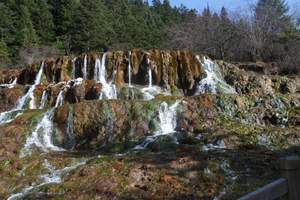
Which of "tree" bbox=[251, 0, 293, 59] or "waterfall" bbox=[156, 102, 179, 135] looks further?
"tree" bbox=[251, 0, 293, 59]

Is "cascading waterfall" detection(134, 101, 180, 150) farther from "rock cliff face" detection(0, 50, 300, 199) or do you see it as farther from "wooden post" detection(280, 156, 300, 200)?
"wooden post" detection(280, 156, 300, 200)

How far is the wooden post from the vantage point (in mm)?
4879

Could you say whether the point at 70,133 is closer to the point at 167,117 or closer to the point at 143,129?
the point at 143,129

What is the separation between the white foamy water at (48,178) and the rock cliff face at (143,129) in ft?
0.10

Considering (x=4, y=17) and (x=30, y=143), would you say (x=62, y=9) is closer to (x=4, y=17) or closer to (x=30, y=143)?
(x=4, y=17)

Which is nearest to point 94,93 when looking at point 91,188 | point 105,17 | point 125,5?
point 91,188

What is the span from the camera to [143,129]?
15898 millimetres

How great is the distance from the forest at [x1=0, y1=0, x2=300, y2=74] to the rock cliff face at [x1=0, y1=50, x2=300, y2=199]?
10.1 meters

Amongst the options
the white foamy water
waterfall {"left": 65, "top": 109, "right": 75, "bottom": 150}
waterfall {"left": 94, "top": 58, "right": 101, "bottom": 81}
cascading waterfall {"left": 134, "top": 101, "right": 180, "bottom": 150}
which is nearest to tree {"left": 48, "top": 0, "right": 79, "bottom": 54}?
waterfall {"left": 94, "top": 58, "right": 101, "bottom": 81}

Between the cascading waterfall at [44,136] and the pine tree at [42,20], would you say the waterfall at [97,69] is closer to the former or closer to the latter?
the cascading waterfall at [44,136]

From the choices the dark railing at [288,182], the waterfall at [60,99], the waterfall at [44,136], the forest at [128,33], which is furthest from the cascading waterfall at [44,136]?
the forest at [128,33]

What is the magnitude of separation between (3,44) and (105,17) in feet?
41.3

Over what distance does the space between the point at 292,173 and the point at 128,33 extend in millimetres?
46276

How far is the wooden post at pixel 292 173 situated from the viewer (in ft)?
16.0
